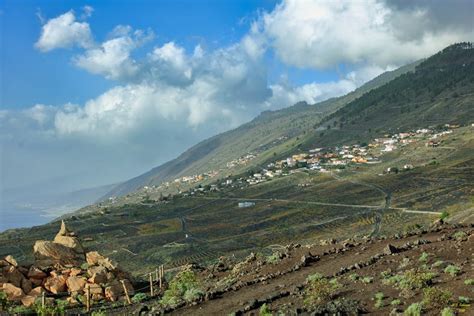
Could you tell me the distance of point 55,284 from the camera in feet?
119

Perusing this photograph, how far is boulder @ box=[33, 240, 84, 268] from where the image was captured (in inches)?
1617

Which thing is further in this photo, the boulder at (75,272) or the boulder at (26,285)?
the boulder at (75,272)

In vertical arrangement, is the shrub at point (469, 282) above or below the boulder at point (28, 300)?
below

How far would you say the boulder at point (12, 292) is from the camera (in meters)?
33.1

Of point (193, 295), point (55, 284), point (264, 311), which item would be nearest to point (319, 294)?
point (264, 311)

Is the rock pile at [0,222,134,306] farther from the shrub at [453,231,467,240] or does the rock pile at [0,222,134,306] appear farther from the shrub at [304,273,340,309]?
the shrub at [453,231,467,240]

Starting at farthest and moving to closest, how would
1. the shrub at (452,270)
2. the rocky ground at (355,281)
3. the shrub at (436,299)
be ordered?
the shrub at (452,270) → the rocky ground at (355,281) → the shrub at (436,299)

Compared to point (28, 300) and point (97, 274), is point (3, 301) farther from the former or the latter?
point (97, 274)

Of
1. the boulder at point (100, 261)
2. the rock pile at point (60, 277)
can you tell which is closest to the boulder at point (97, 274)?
the rock pile at point (60, 277)

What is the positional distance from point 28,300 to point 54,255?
9053 mm

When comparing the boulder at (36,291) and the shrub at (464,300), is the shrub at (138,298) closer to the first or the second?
the boulder at (36,291)

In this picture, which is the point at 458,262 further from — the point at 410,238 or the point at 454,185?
the point at 454,185

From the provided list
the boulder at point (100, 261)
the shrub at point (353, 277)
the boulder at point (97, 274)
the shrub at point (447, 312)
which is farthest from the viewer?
the boulder at point (100, 261)

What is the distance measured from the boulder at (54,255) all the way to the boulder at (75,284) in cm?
470
